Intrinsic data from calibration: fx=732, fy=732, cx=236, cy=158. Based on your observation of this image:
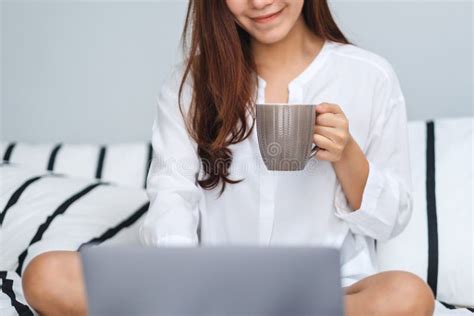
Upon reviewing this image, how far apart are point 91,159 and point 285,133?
103 centimetres

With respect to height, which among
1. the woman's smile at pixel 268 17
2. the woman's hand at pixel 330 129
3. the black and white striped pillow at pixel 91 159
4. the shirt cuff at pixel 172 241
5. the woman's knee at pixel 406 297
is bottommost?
the woman's knee at pixel 406 297

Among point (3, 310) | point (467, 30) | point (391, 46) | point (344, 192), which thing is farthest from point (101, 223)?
point (467, 30)

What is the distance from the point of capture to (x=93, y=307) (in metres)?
0.69

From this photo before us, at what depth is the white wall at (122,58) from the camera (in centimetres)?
192

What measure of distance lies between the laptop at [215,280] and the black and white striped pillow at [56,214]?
0.81m

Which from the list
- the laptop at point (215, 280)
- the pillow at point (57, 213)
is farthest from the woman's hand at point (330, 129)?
the pillow at point (57, 213)

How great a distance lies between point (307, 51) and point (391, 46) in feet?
1.96

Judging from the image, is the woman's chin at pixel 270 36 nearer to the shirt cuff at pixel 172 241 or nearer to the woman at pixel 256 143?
the woman at pixel 256 143

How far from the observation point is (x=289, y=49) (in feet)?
4.56

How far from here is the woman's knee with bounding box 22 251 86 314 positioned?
1.16 meters

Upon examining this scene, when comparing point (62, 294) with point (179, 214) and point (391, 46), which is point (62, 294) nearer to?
point (179, 214)

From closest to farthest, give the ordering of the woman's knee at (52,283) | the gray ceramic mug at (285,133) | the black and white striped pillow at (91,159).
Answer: the gray ceramic mug at (285,133), the woman's knee at (52,283), the black and white striped pillow at (91,159)

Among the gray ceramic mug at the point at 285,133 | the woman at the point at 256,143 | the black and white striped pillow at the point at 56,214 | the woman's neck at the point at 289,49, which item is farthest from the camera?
the black and white striped pillow at the point at 56,214

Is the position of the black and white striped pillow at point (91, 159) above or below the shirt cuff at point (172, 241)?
above
